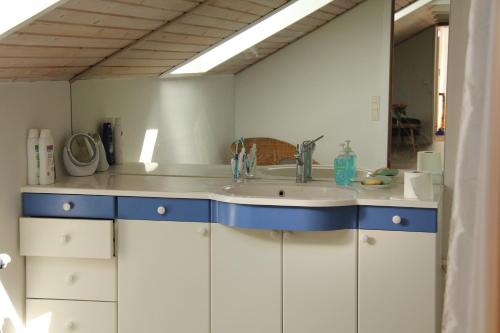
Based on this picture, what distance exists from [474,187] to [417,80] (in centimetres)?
176

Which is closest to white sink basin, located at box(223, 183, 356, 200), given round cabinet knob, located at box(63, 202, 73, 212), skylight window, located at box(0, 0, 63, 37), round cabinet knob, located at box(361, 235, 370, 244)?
round cabinet knob, located at box(361, 235, 370, 244)

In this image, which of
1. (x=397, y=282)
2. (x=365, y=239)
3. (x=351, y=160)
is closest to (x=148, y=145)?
(x=351, y=160)

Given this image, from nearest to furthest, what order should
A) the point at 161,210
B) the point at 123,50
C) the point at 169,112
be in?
the point at 161,210, the point at 123,50, the point at 169,112

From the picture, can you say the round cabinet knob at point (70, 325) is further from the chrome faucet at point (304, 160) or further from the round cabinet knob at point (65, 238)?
the chrome faucet at point (304, 160)

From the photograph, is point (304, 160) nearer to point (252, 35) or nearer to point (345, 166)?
point (345, 166)

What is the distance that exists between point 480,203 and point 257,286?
166cm

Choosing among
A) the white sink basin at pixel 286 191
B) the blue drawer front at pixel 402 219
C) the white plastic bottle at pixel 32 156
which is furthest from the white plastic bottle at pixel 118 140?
the blue drawer front at pixel 402 219

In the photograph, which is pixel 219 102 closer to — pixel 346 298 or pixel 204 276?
pixel 204 276

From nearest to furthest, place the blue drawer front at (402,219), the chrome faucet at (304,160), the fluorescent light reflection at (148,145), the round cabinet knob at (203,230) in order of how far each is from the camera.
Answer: the blue drawer front at (402,219) < the round cabinet knob at (203,230) < the chrome faucet at (304,160) < the fluorescent light reflection at (148,145)

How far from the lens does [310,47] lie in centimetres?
310

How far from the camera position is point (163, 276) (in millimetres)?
2920

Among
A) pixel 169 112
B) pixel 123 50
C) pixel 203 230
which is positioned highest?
pixel 123 50

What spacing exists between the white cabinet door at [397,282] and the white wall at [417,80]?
0.53 m

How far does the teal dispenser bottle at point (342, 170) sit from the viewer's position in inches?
120
